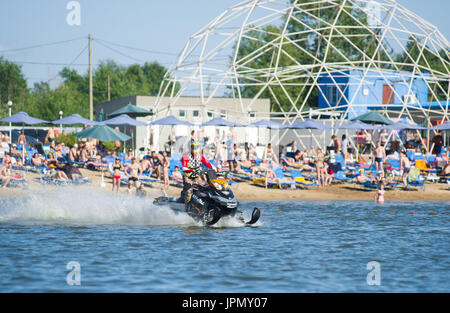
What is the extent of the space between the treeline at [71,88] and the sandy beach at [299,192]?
52675mm

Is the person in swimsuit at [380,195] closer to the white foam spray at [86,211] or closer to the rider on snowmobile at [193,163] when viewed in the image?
the white foam spray at [86,211]

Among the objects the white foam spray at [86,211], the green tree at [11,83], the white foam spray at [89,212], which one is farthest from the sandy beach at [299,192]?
the green tree at [11,83]

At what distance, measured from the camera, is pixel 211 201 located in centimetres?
1569

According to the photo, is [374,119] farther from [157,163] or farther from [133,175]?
[133,175]

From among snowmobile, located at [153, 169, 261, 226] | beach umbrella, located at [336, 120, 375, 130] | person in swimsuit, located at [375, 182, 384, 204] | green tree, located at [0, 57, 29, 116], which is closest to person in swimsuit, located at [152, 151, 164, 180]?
person in swimsuit, located at [375, 182, 384, 204]

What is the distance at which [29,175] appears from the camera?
26500 mm

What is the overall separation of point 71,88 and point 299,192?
82766 mm

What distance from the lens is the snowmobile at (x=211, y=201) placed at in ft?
50.8

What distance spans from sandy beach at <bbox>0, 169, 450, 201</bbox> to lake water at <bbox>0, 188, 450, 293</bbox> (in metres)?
3.14

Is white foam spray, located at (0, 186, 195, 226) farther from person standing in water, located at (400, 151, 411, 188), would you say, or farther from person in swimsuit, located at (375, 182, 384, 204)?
person standing in water, located at (400, 151, 411, 188)
